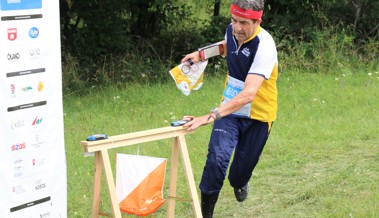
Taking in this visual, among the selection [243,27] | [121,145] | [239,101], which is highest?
[243,27]

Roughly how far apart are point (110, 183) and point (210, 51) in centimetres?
157

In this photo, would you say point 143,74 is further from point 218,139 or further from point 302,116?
point 218,139

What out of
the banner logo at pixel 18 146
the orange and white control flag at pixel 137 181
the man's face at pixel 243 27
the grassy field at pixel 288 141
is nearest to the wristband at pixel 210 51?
the man's face at pixel 243 27

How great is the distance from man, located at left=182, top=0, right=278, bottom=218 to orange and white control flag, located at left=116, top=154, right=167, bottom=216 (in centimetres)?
39

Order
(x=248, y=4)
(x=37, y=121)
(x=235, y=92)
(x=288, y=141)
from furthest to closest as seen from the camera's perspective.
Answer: (x=288, y=141) < (x=235, y=92) < (x=248, y=4) < (x=37, y=121)

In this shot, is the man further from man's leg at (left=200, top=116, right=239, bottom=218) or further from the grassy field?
the grassy field

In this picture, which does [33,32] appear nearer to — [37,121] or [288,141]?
[37,121]

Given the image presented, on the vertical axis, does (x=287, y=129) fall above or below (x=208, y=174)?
below

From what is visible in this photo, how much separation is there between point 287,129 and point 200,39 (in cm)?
498

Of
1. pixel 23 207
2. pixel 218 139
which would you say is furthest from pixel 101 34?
pixel 23 207

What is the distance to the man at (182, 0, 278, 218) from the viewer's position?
594cm

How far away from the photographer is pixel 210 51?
645 centimetres

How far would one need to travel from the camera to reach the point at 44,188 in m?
5.34

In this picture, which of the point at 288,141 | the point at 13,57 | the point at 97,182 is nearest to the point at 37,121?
the point at 13,57
